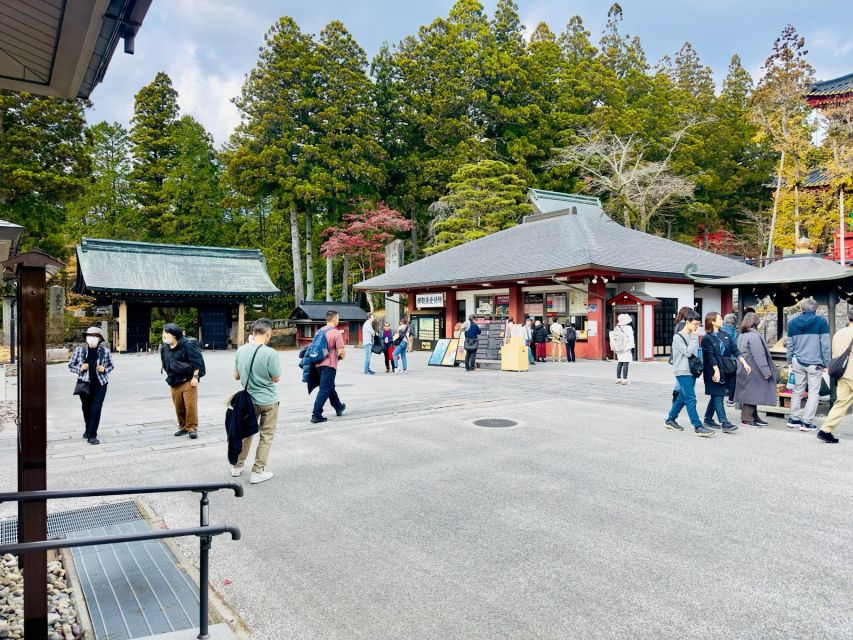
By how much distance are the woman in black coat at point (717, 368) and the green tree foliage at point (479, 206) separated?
2209 centimetres

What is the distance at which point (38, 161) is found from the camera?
23984 millimetres

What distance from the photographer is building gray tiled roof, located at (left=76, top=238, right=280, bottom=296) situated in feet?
91.2

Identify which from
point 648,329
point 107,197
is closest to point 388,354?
point 648,329

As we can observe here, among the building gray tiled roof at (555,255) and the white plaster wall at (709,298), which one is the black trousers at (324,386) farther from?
the white plaster wall at (709,298)

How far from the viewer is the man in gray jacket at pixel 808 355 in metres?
7.38

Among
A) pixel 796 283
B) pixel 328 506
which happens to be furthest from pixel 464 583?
pixel 796 283

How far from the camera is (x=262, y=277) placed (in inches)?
1282

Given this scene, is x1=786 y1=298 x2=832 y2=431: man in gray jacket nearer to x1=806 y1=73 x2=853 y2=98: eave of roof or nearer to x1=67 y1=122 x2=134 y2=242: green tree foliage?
x1=806 y1=73 x2=853 y2=98: eave of roof

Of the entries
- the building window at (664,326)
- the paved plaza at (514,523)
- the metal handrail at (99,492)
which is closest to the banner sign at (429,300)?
the building window at (664,326)

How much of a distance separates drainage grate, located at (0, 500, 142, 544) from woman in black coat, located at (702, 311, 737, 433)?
22.7ft

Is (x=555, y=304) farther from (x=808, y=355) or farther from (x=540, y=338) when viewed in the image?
(x=808, y=355)

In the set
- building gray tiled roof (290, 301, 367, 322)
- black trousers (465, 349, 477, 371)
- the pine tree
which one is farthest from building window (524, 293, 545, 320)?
the pine tree

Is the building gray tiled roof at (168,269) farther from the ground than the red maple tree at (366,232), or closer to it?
closer to it

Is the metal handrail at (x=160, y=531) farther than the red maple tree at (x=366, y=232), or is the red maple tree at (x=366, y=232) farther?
the red maple tree at (x=366, y=232)
